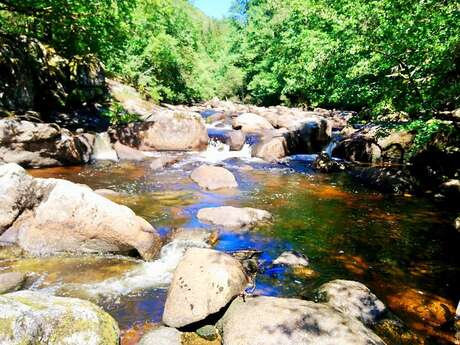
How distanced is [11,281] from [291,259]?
4463 millimetres

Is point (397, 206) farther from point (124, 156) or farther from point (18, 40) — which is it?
point (18, 40)

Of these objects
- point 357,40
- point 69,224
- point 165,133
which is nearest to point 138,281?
point 69,224

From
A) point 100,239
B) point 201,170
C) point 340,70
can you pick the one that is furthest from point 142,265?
point 340,70

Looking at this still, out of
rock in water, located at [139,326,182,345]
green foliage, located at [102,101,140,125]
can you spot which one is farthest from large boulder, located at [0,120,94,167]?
rock in water, located at [139,326,182,345]

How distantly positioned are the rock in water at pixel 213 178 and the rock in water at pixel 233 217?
8.93ft

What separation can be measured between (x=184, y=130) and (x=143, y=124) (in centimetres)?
185

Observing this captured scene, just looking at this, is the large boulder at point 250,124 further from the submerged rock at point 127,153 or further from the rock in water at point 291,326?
the rock in water at point 291,326

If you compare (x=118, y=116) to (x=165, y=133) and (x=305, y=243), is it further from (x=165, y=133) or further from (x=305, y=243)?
(x=305, y=243)

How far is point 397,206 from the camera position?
10602 millimetres

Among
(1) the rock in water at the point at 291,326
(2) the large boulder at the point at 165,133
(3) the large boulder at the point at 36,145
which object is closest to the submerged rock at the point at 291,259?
(1) the rock in water at the point at 291,326

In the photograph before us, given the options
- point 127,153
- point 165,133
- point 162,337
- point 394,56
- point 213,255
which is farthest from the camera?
point 165,133

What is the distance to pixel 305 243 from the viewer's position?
7883 mm

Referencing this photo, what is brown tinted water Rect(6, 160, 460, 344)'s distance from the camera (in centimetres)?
563

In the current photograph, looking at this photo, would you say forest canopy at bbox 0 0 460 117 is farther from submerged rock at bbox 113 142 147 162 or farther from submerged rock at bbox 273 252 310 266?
submerged rock at bbox 273 252 310 266
